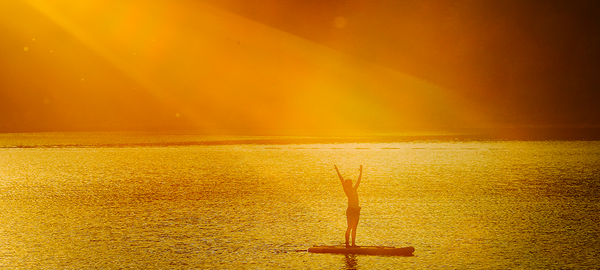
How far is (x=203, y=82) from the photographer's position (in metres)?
128

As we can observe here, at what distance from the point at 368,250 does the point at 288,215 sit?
3.06 meters

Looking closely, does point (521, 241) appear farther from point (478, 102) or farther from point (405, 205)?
point (478, 102)

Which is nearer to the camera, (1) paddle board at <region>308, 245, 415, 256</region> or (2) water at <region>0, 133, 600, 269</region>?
(2) water at <region>0, 133, 600, 269</region>

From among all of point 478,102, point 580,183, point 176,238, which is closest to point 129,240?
point 176,238

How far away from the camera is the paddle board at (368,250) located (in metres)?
7.06

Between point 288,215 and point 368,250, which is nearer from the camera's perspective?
point 368,250

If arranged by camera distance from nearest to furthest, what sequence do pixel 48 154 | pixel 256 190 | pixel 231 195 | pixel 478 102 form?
pixel 231 195, pixel 256 190, pixel 48 154, pixel 478 102

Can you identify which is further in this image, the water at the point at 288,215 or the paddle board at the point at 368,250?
the paddle board at the point at 368,250

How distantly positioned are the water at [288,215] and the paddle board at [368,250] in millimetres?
168

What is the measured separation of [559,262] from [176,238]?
454cm

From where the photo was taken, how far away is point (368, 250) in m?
7.06

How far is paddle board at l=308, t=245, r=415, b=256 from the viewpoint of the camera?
7059 mm

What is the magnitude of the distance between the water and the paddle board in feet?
0.55

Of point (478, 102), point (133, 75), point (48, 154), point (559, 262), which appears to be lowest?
point (559, 262)
